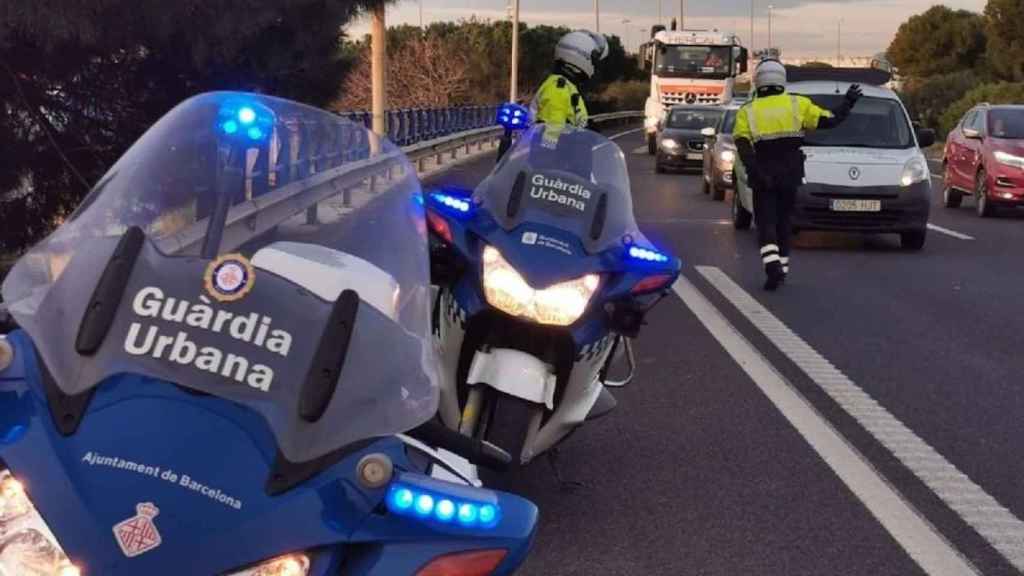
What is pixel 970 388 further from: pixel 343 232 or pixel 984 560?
pixel 343 232

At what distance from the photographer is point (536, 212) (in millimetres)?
5539

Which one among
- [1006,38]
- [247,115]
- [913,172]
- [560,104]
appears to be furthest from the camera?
[1006,38]

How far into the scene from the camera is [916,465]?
6.43m

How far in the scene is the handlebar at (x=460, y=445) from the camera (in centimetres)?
327

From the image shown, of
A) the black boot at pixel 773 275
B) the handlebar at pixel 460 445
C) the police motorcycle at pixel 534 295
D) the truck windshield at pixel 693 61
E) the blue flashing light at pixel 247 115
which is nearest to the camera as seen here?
the handlebar at pixel 460 445

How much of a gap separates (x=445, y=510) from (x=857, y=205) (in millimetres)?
13641

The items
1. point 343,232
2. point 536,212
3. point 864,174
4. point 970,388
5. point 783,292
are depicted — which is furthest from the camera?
point 864,174

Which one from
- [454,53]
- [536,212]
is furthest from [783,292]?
[454,53]

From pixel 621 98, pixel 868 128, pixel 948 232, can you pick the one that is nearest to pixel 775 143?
pixel 868 128

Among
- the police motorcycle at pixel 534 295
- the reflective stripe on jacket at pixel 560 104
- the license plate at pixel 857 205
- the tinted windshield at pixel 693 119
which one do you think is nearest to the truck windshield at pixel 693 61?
the tinted windshield at pixel 693 119

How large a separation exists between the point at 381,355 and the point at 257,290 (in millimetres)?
291

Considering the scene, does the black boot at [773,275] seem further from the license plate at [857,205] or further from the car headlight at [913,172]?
the car headlight at [913,172]

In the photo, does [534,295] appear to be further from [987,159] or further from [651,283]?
[987,159]

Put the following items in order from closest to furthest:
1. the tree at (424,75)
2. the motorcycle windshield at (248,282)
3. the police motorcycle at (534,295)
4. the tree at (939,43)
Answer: the motorcycle windshield at (248,282)
the police motorcycle at (534,295)
the tree at (424,75)
the tree at (939,43)
